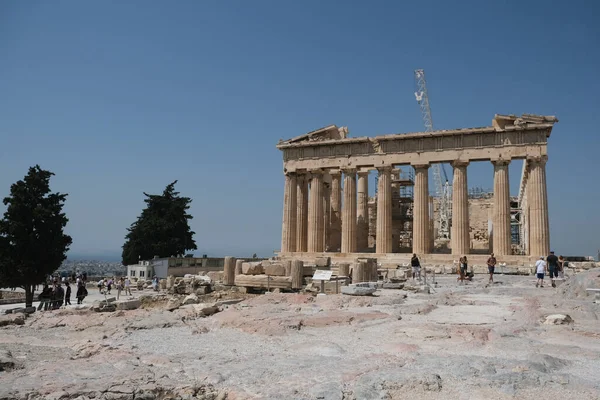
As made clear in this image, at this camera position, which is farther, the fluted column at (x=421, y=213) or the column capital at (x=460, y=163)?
the fluted column at (x=421, y=213)

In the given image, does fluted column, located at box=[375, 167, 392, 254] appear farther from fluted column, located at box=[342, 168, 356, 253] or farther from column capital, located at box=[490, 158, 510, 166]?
column capital, located at box=[490, 158, 510, 166]

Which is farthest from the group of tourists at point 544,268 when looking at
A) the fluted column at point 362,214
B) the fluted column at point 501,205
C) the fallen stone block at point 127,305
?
the fluted column at point 362,214

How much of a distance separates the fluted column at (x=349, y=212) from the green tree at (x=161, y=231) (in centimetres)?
2279

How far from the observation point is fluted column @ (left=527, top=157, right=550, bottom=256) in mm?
32469

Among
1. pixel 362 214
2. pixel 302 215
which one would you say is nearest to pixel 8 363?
pixel 302 215

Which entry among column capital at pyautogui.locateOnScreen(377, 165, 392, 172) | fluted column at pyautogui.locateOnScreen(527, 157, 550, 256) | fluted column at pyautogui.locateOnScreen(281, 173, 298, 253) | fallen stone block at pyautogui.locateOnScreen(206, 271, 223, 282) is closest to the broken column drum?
fallen stone block at pyautogui.locateOnScreen(206, 271, 223, 282)

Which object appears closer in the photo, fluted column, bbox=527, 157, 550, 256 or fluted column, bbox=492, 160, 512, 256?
fluted column, bbox=527, 157, 550, 256

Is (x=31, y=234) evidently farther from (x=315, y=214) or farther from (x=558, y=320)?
(x=558, y=320)

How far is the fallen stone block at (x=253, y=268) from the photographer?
78.6 feet

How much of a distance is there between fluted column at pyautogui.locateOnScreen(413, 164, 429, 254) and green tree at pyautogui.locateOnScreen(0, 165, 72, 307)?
77.0 ft

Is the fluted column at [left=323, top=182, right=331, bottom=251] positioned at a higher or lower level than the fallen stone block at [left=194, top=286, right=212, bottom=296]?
higher

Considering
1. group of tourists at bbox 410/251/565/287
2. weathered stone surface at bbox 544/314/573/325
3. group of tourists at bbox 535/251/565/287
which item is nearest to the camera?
weathered stone surface at bbox 544/314/573/325

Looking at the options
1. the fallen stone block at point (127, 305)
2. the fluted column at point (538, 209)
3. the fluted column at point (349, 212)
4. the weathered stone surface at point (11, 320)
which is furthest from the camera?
the fluted column at point (349, 212)

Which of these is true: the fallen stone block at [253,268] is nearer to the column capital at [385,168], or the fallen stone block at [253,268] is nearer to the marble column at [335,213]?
the column capital at [385,168]
